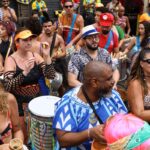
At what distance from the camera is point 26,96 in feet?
13.1

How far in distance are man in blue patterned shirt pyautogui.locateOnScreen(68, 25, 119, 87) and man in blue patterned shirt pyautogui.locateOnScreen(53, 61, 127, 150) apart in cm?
159

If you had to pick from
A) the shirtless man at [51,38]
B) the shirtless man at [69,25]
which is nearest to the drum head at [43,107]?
the shirtless man at [51,38]

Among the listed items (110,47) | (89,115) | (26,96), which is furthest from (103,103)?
(110,47)

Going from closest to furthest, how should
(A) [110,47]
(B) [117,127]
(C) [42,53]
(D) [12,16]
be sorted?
1. (B) [117,127]
2. (C) [42,53]
3. (A) [110,47]
4. (D) [12,16]

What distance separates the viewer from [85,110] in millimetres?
2533

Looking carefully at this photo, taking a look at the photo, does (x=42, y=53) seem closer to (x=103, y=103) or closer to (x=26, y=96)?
(x=26, y=96)

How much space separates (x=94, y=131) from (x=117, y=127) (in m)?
0.46

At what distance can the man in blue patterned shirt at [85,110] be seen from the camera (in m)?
2.51

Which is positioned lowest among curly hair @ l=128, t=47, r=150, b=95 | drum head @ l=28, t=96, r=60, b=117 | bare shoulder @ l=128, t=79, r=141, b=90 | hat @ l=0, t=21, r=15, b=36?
drum head @ l=28, t=96, r=60, b=117

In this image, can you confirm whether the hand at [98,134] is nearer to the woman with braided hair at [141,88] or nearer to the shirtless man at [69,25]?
the woman with braided hair at [141,88]

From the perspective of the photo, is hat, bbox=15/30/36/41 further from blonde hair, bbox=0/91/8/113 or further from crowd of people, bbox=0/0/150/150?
blonde hair, bbox=0/91/8/113

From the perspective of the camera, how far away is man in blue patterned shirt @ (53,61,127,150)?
2.51 m

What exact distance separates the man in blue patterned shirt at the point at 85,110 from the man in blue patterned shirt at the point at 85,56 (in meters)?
1.59

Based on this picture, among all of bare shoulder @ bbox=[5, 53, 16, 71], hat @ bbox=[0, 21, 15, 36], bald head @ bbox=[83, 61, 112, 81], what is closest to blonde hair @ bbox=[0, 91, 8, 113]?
bald head @ bbox=[83, 61, 112, 81]
